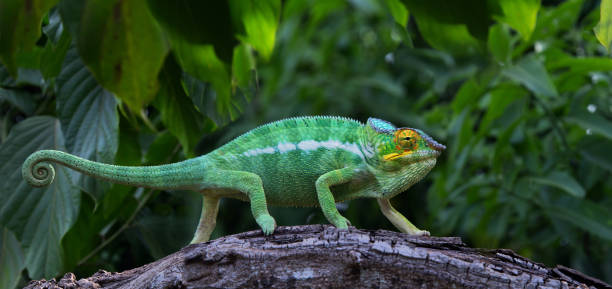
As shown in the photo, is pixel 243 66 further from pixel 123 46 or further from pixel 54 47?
pixel 123 46

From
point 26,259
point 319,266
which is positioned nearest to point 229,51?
point 319,266

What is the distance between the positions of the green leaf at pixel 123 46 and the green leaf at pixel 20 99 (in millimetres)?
2242

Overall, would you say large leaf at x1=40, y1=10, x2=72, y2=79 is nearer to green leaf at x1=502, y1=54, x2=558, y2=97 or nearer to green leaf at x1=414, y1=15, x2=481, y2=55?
green leaf at x1=414, y1=15, x2=481, y2=55

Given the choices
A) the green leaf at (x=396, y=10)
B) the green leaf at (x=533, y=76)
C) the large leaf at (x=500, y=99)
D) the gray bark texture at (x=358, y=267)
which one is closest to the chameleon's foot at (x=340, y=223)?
the gray bark texture at (x=358, y=267)

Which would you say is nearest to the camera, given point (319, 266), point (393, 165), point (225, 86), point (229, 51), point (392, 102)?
point (229, 51)

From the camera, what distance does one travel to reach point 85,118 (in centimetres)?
248

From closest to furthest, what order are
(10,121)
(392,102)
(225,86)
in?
1. (225,86)
2. (10,121)
3. (392,102)

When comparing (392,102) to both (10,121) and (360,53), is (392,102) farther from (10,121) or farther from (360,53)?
(10,121)

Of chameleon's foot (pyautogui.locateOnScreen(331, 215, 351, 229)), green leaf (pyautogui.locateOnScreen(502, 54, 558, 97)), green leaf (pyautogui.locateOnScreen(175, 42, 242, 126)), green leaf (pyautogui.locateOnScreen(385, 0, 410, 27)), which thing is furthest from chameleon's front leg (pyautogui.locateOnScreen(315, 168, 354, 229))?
green leaf (pyautogui.locateOnScreen(502, 54, 558, 97))

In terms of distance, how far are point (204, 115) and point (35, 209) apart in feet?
2.70

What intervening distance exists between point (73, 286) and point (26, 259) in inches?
18.5

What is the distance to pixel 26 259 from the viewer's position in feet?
7.98

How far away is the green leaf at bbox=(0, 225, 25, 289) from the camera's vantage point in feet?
8.20

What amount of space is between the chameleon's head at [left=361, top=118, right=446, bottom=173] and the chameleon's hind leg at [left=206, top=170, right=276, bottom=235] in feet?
1.52
